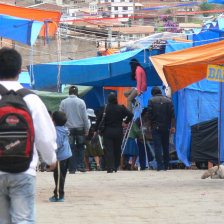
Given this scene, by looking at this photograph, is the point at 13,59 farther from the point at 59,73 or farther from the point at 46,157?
the point at 59,73

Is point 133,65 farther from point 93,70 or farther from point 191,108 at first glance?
point 191,108

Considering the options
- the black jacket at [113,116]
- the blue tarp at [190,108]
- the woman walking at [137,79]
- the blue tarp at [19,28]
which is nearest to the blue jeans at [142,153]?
the blue tarp at [190,108]

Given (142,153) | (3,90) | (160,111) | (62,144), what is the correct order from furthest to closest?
(142,153), (160,111), (62,144), (3,90)

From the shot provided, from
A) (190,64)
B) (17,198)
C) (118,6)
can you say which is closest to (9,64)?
(17,198)

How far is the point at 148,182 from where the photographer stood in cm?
1214

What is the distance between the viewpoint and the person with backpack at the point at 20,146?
14.9 ft

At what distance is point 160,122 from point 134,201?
6135mm

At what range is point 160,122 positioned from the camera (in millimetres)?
15203

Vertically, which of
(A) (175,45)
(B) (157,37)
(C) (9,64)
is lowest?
(A) (175,45)

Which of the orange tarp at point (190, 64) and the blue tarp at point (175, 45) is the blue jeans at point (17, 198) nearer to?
the orange tarp at point (190, 64)

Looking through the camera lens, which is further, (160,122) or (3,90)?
(160,122)

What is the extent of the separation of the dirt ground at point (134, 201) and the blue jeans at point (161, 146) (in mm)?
1909

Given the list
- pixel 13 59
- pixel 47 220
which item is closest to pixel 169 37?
pixel 47 220

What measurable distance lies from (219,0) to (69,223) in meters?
7.15
